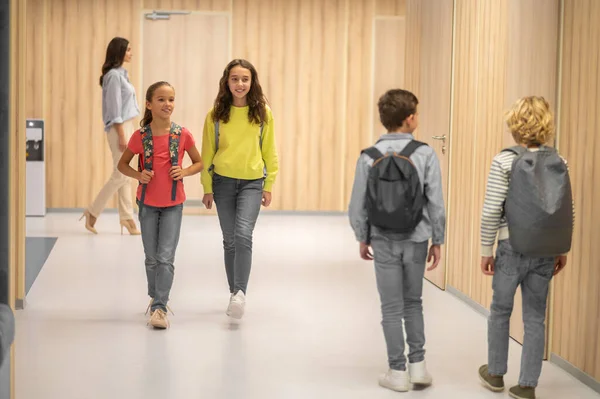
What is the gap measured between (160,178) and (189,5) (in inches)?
238

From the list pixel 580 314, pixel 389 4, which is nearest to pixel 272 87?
pixel 389 4

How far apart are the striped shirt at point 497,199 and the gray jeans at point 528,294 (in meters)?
0.06

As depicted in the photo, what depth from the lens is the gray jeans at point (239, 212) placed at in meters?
4.80

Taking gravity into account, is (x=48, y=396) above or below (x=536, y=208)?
below

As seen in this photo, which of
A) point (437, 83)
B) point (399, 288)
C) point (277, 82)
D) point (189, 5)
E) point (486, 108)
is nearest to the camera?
point (399, 288)

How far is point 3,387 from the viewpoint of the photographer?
2484mm

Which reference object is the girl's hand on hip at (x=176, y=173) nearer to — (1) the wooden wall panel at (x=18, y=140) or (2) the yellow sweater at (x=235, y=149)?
(2) the yellow sweater at (x=235, y=149)

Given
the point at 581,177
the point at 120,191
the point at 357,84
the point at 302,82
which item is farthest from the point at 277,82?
the point at 581,177

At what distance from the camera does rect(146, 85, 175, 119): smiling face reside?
4.60 meters

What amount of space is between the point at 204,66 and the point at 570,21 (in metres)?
6.83

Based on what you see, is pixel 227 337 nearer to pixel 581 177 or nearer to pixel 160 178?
pixel 160 178

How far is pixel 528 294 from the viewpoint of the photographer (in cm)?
350

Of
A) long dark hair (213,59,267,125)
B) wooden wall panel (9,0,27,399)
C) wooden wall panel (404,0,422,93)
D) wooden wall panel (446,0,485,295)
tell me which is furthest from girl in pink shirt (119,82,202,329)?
wooden wall panel (404,0,422,93)

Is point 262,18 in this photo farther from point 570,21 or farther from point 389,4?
point 570,21
